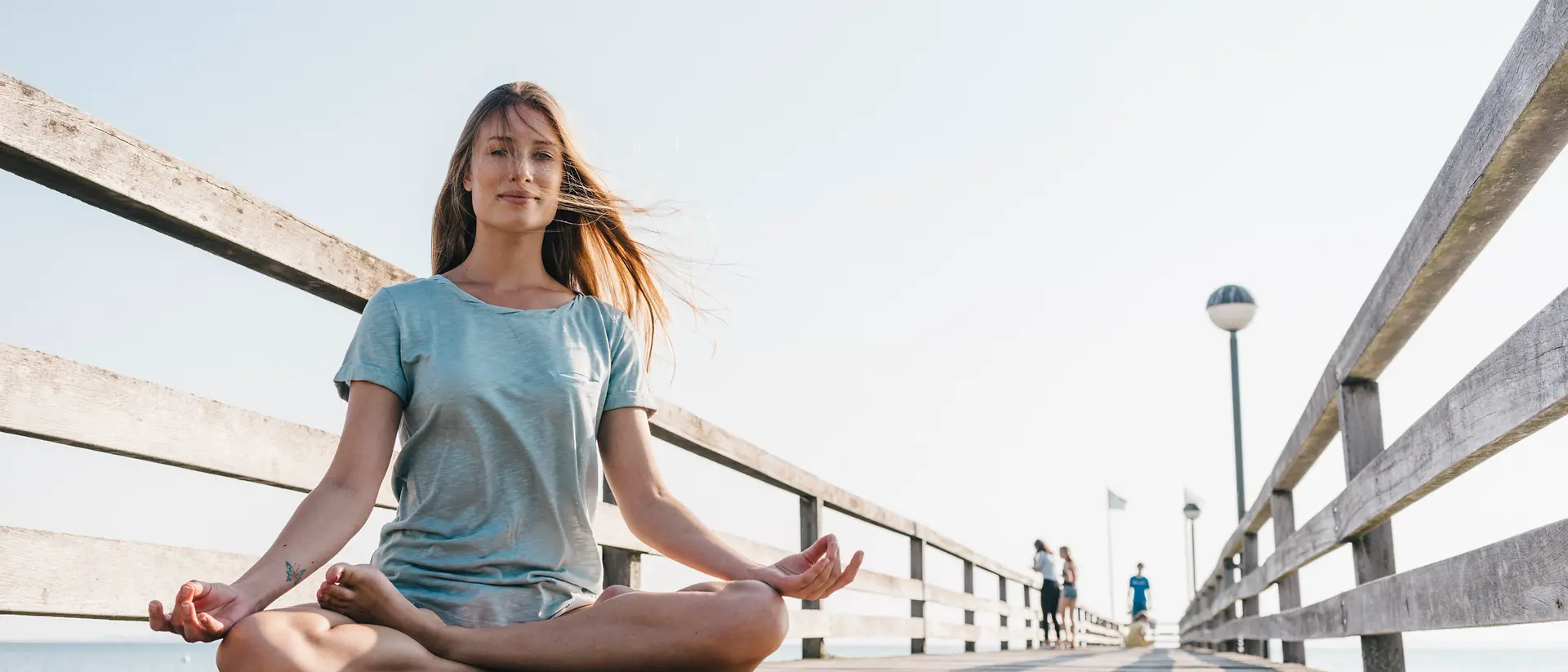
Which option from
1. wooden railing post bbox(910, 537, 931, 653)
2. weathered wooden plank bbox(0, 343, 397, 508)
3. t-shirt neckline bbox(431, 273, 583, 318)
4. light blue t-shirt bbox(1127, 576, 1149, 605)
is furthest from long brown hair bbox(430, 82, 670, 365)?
light blue t-shirt bbox(1127, 576, 1149, 605)

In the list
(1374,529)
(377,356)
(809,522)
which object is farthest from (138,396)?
(809,522)

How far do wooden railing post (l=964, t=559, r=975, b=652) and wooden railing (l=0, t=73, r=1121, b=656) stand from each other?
6.92 metres

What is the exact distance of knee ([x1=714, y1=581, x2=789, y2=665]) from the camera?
1.60m

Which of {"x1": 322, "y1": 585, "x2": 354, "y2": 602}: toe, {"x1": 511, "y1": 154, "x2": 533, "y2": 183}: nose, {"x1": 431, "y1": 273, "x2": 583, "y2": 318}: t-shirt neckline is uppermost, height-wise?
{"x1": 511, "y1": 154, "x2": 533, "y2": 183}: nose

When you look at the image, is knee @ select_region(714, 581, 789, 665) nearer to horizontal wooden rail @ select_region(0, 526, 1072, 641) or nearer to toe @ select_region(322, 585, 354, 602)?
toe @ select_region(322, 585, 354, 602)

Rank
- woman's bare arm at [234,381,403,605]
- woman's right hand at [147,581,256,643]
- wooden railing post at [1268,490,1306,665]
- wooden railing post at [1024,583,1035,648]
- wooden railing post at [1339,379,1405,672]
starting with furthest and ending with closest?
1. wooden railing post at [1024,583,1035,648]
2. wooden railing post at [1268,490,1306,665]
3. wooden railing post at [1339,379,1405,672]
4. woman's bare arm at [234,381,403,605]
5. woman's right hand at [147,581,256,643]

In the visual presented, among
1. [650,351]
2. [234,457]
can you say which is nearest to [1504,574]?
[650,351]

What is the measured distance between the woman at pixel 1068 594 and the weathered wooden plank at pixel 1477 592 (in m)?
12.3

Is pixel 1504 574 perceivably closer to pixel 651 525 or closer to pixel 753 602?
pixel 753 602

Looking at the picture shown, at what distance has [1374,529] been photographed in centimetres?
320

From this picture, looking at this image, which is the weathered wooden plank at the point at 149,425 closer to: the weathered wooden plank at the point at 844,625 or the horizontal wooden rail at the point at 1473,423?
the horizontal wooden rail at the point at 1473,423

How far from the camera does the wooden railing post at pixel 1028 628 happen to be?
12595 millimetres

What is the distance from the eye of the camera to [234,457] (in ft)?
6.88

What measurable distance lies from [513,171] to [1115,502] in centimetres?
3439
